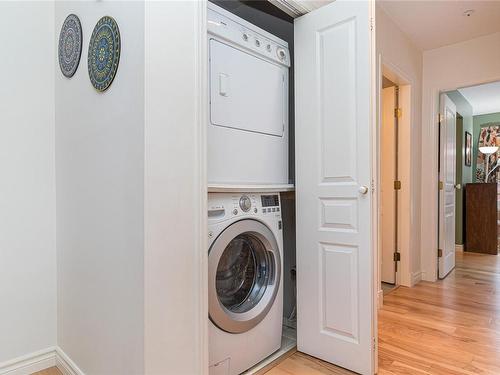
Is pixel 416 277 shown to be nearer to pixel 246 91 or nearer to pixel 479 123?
pixel 246 91

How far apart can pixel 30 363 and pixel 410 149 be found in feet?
11.2

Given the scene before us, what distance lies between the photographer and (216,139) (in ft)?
5.19

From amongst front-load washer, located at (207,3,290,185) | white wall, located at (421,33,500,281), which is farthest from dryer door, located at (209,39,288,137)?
white wall, located at (421,33,500,281)

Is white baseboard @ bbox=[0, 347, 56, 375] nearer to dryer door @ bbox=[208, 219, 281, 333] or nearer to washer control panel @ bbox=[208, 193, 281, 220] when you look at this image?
dryer door @ bbox=[208, 219, 281, 333]

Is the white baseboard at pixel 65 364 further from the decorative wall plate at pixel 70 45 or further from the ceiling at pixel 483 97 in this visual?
the ceiling at pixel 483 97

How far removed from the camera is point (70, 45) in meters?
1.62

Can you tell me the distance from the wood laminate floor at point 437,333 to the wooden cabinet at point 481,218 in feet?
5.80

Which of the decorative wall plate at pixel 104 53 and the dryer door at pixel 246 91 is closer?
the decorative wall plate at pixel 104 53

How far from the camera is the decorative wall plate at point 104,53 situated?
129cm

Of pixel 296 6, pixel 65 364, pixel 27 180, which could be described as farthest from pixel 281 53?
pixel 65 364

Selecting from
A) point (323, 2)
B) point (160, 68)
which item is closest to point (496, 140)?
point (323, 2)

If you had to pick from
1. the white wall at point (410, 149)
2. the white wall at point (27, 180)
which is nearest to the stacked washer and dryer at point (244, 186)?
the white wall at point (27, 180)

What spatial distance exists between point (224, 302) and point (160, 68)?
1157 millimetres

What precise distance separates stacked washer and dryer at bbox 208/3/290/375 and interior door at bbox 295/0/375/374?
0.50ft
